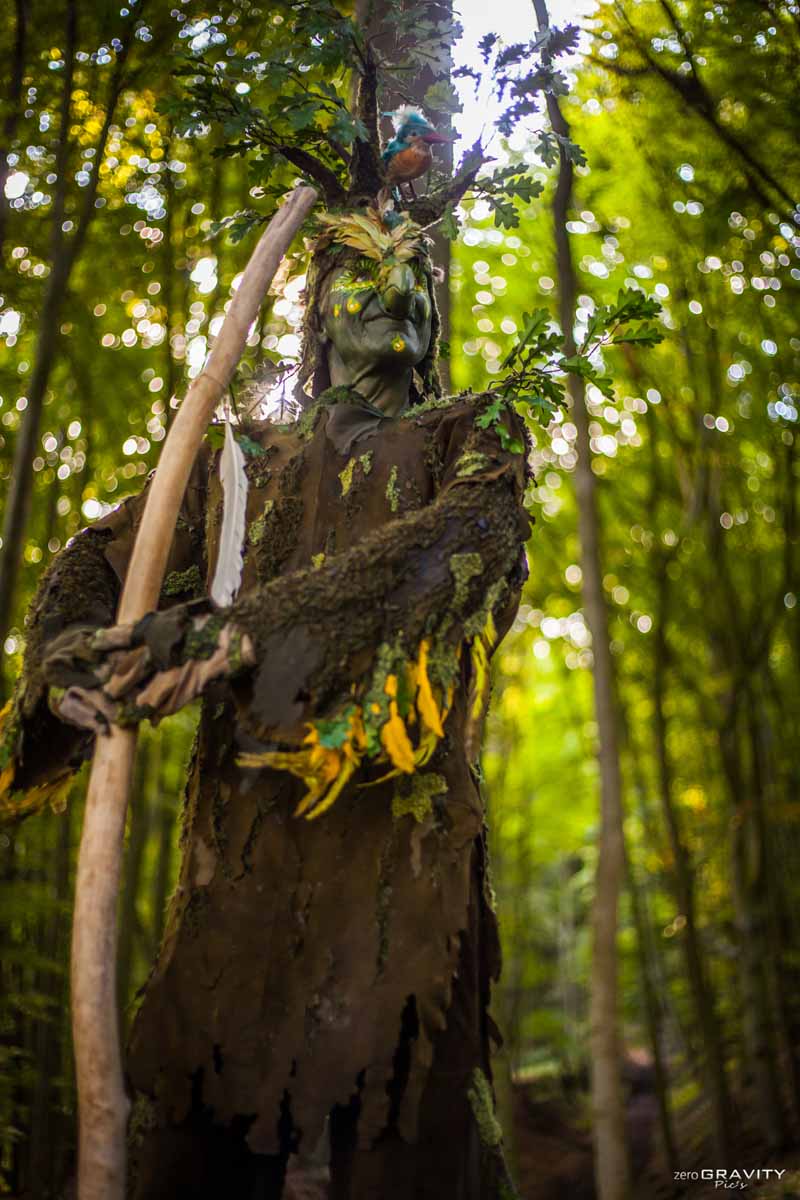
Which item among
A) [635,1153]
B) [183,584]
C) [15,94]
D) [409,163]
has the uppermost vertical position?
[15,94]

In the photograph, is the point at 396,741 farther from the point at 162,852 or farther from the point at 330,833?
the point at 162,852

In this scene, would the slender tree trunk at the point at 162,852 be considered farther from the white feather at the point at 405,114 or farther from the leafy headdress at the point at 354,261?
the white feather at the point at 405,114

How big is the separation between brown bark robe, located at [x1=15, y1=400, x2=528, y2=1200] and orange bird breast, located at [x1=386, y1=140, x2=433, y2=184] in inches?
27.4

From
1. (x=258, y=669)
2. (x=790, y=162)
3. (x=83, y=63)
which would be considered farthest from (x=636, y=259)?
(x=258, y=669)

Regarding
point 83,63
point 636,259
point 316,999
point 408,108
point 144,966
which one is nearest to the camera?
point 316,999

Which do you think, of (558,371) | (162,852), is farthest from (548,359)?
(162,852)

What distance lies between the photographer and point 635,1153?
7.73 m

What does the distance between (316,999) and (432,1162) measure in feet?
1.00

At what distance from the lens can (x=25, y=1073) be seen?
370 cm

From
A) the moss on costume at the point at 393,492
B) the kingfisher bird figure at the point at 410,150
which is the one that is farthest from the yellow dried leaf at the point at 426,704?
the kingfisher bird figure at the point at 410,150

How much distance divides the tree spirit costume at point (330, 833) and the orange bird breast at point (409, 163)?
1.24ft

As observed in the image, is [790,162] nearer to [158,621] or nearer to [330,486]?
[330,486]

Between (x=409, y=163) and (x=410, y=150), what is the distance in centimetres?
3

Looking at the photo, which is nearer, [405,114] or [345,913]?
[345,913]
